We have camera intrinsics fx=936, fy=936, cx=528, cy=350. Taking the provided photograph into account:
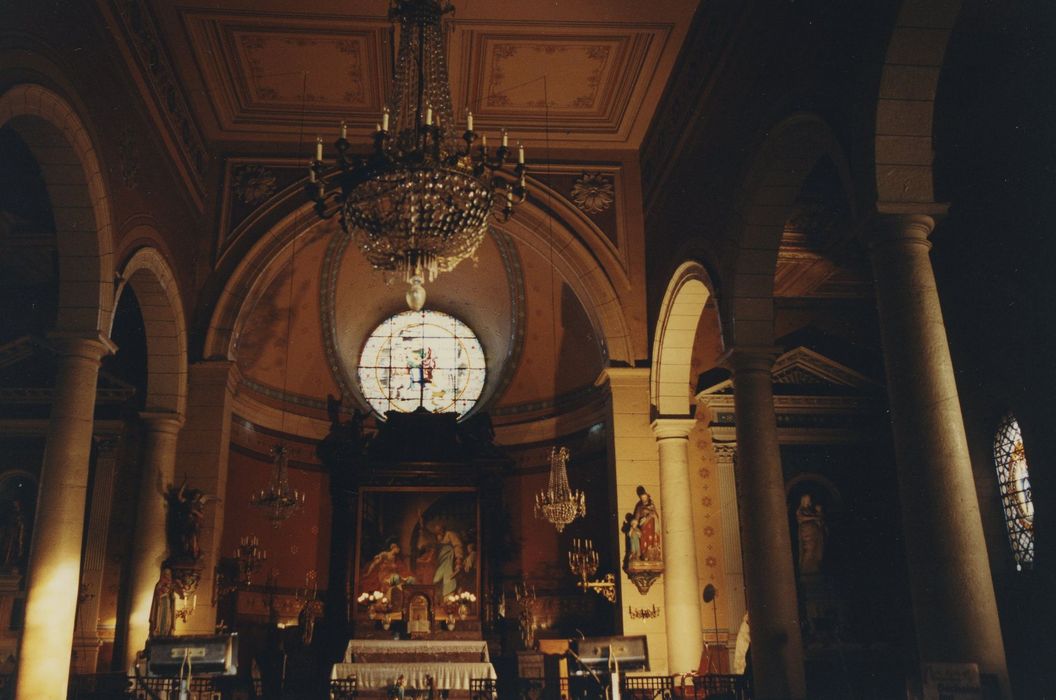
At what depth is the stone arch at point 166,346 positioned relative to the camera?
12258 mm

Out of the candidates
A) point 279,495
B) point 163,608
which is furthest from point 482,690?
point 279,495

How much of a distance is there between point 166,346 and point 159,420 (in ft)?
3.32

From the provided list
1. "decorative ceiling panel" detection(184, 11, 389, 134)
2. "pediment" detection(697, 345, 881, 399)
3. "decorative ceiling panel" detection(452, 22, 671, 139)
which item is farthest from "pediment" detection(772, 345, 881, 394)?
"decorative ceiling panel" detection(184, 11, 389, 134)

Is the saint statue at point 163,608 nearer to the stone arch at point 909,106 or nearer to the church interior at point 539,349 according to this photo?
the church interior at point 539,349

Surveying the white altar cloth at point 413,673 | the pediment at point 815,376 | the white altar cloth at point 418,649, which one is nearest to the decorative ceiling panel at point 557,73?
the pediment at point 815,376

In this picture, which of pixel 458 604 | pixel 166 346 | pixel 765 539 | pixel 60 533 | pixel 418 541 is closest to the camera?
pixel 60 533

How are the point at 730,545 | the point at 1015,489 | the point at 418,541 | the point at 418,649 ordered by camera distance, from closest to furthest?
the point at 1015,489, the point at 418,649, the point at 730,545, the point at 418,541

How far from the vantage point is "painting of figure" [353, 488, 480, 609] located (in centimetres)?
1612

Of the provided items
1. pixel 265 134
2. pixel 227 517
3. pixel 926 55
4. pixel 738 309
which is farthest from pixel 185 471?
pixel 926 55

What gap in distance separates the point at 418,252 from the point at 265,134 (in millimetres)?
7838

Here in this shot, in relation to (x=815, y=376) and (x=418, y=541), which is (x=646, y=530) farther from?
(x=418, y=541)

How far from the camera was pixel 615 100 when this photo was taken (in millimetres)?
13477

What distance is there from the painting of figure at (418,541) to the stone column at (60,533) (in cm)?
749

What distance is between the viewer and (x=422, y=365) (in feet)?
61.7
